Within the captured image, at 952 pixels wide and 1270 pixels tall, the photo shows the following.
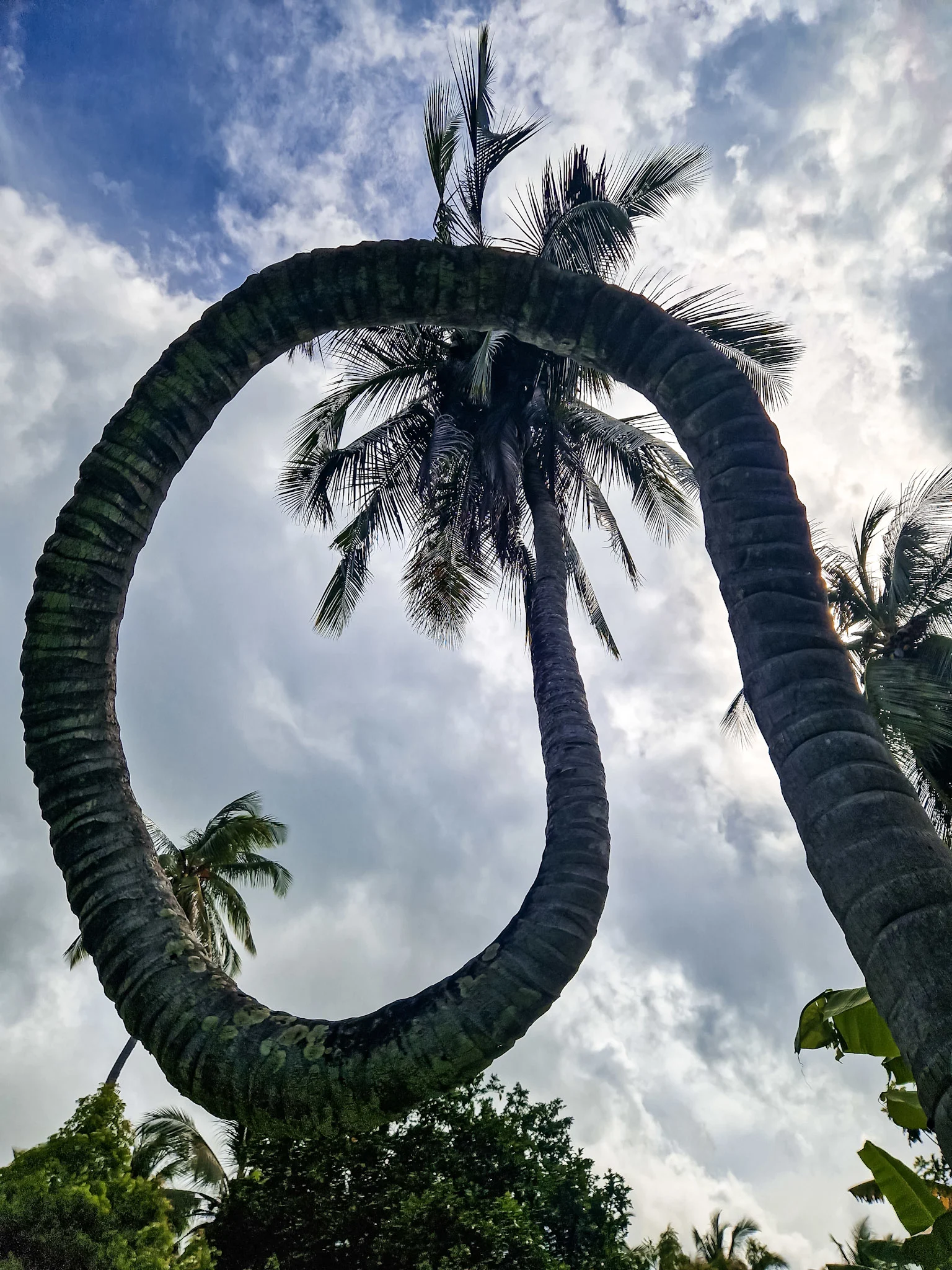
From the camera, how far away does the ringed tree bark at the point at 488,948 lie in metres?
2.26

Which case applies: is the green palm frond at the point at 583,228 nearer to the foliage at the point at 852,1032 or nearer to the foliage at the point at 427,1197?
the foliage at the point at 852,1032

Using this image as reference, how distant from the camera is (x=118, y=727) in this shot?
303 centimetres

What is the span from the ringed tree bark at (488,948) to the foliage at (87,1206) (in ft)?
32.1

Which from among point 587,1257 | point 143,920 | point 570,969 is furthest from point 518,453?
point 587,1257

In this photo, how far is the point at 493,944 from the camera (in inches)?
149

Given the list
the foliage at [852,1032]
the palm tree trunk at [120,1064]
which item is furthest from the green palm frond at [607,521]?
the palm tree trunk at [120,1064]

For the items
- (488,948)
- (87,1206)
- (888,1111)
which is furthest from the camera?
(87,1206)

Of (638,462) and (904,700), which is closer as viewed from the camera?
(904,700)

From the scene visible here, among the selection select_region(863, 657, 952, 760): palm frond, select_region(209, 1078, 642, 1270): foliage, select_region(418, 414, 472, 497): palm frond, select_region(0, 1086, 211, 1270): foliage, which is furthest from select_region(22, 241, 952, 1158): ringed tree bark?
select_region(209, 1078, 642, 1270): foliage

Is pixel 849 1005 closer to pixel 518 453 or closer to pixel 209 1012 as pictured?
pixel 209 1012

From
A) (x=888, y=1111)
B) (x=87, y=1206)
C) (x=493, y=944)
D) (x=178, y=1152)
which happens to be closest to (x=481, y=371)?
(x=493, y=944)

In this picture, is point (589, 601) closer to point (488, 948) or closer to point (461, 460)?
point (461, 460)

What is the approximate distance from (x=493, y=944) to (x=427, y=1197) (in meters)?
12.4

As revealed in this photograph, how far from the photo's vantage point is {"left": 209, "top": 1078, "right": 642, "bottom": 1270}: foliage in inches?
517
